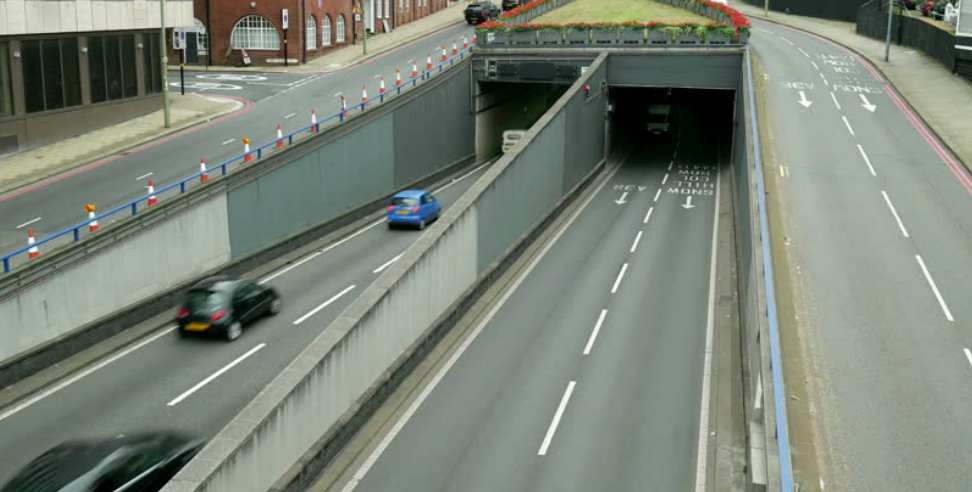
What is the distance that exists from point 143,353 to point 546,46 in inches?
1340

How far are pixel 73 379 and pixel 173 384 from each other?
2735mm

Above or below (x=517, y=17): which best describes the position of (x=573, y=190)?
below

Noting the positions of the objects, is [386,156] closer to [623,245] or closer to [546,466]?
[623,245]

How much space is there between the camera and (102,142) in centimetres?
4369

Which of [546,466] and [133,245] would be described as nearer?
[546,466]

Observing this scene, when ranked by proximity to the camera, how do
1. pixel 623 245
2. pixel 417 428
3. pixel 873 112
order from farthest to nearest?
pixel 873 112, pixel 623 245, pixel 417 428

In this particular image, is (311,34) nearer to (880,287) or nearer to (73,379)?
(73,379)

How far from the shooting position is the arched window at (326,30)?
72.6 meters

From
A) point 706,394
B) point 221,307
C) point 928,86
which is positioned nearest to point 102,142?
point 221,307

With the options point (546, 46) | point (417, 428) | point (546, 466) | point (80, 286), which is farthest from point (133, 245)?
point (546, 46)

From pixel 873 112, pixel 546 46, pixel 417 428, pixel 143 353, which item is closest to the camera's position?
pixel 417 428

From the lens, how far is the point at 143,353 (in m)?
Answer: 27.0

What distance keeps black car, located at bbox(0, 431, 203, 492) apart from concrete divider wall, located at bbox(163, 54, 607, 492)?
214 cm

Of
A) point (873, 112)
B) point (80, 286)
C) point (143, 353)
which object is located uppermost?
point (873, 112)
